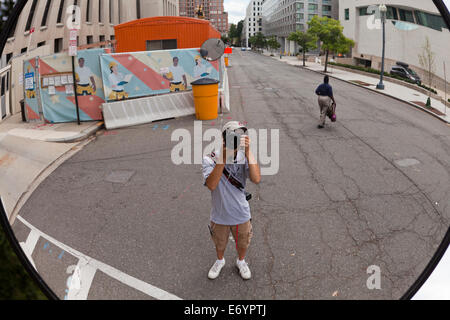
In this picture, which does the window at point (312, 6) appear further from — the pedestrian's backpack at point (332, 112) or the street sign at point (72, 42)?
the street sign at point (72, 42)

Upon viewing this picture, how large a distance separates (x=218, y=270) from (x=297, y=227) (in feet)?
4.59

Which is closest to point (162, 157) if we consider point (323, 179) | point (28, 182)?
point (28, 182)

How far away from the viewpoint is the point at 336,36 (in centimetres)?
523

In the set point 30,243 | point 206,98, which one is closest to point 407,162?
point 206,98

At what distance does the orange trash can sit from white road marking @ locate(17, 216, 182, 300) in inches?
290

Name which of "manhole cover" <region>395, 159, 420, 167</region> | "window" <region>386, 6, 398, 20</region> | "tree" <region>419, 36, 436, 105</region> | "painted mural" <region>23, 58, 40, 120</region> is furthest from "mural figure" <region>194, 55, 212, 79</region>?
"tree" <region>419, 36, 436, 105</region>

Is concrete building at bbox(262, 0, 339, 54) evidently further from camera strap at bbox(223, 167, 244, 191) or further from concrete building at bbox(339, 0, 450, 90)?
camera strap at bbox(223, 167, 244, 191)

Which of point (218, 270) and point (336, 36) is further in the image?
point (336, 36)

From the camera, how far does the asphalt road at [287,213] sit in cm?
317

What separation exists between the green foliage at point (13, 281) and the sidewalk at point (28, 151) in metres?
1.45
